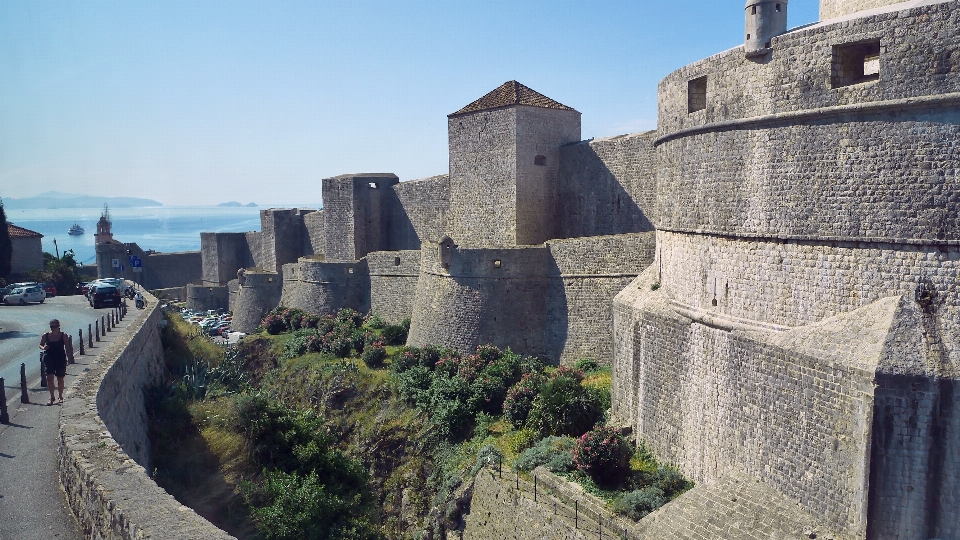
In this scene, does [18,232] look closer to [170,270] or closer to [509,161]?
[170,270]

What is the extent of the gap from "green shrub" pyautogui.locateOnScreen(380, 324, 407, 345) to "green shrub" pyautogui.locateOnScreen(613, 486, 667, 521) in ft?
43.9

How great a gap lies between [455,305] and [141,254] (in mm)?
35675

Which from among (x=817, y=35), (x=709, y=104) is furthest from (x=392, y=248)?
(x=817, y=35)

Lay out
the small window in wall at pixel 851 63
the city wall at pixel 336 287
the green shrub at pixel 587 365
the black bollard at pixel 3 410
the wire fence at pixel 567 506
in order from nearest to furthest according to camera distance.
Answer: the small window in wall at pixel 851 63 → the black bollard at pixel 3 410 → the wire fence at pixel 567 506 → the green shrub at pixel 587 365 → the city wall at pixel 336 287

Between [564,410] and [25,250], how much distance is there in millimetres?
36310

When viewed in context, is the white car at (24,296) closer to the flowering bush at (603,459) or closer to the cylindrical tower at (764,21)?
the flowering bush at (603,459)

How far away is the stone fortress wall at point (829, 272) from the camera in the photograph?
26.9 ft

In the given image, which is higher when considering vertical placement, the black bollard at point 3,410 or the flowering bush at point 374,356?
the black bollard at point 3,410

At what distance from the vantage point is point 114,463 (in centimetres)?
744

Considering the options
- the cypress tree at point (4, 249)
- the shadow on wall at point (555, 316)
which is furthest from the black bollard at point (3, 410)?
Answer: the cypress tree at point (4, 249)

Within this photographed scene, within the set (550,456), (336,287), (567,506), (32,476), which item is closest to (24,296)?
(336,287)

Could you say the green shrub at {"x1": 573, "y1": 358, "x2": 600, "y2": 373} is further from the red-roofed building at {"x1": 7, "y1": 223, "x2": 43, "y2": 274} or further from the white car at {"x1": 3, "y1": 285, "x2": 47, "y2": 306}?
the red-roofed building at {"x1": 7, "y1": 223, "x2": 43, "y2": 274}

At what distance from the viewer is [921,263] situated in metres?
8.58

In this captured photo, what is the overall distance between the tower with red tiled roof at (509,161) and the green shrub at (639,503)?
1159cm
